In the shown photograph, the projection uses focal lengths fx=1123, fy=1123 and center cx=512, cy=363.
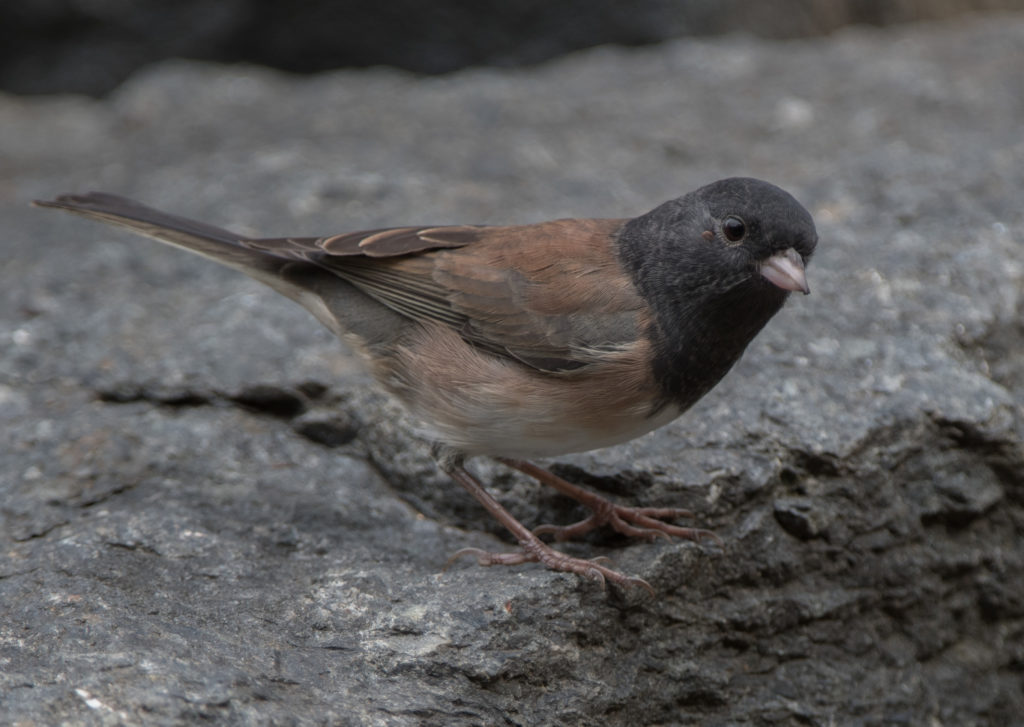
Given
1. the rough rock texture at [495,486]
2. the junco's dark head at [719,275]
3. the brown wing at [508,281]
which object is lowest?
the rough rock texture at [495,486]

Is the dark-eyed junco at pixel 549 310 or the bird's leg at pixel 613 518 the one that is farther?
the bird's leg at pixel 613 518

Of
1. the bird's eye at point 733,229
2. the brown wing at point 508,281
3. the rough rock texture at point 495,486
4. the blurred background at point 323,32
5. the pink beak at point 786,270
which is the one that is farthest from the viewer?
the blurred background at point 323,32

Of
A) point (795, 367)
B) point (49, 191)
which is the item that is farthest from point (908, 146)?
point (49, 191)

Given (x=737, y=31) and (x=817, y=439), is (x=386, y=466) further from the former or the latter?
(x=737, y=31)

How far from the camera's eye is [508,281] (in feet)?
12.2

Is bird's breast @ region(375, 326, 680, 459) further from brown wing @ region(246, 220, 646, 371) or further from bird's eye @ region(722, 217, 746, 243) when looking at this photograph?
bird's eye @ region(722, 217, 746, 243)

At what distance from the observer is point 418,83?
269 inches

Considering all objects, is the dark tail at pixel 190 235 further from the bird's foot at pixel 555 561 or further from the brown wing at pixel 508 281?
the bird's foot at pixel 555 561

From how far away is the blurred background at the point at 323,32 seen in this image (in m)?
7.10

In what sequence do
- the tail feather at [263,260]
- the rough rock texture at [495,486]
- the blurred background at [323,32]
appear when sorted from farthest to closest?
A: the blurred background at [323,32] < the tail feather at [263,260] < the rough rock texture at [495,486]

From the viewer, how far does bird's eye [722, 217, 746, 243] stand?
11.2ft

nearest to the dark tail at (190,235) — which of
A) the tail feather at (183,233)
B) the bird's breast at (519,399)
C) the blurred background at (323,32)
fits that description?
the tail feather at (183,233)

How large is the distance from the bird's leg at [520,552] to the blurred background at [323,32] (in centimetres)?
419

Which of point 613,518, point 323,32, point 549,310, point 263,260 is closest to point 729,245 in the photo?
point 549,310
